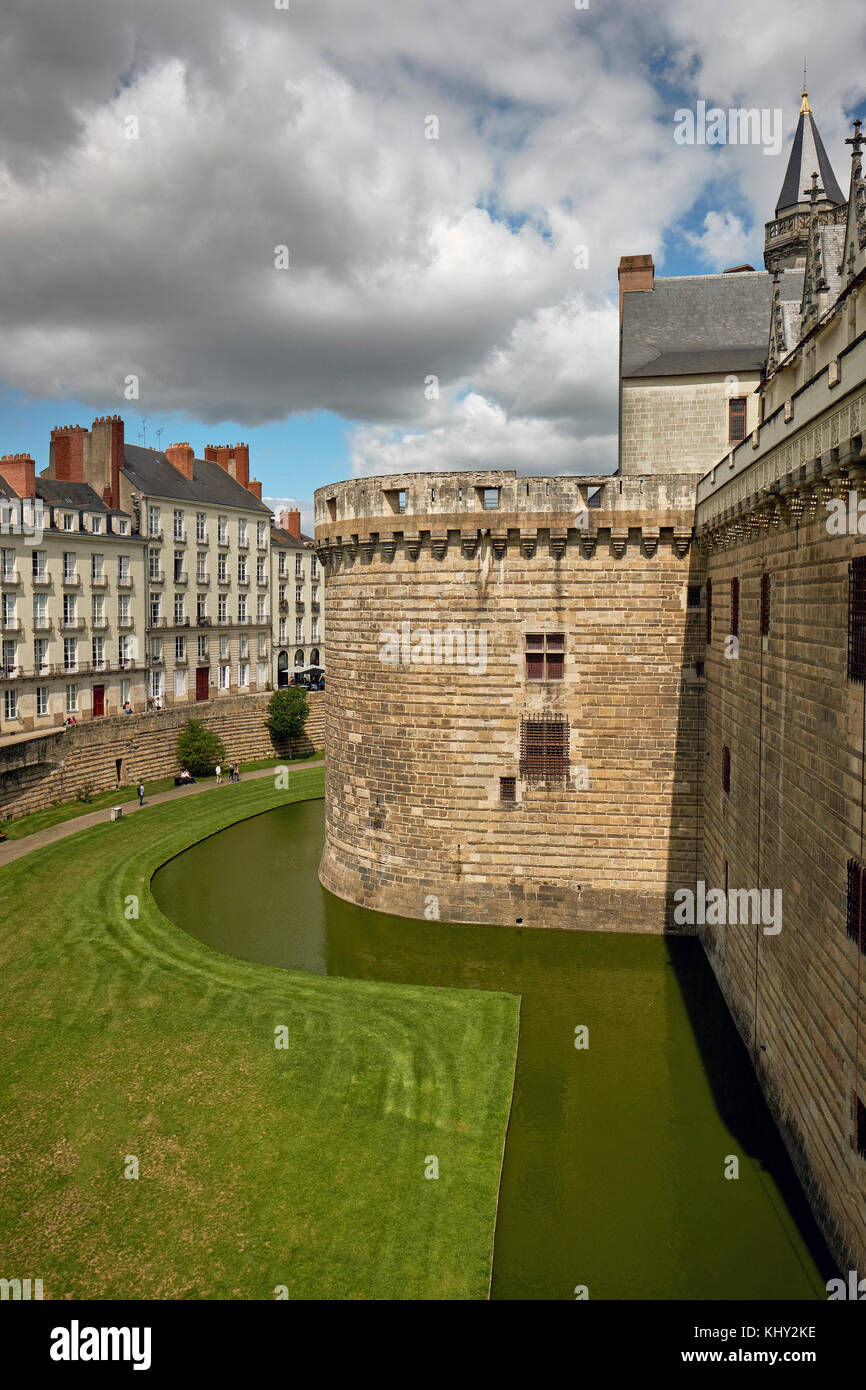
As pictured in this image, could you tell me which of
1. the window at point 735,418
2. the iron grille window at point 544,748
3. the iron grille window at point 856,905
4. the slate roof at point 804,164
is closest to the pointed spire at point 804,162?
the slate roof at point 804,164

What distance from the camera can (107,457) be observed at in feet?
163

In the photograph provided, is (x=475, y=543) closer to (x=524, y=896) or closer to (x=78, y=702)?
(x=524, y=896)

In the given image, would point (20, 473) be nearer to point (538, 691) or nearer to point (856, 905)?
point (538, 691)

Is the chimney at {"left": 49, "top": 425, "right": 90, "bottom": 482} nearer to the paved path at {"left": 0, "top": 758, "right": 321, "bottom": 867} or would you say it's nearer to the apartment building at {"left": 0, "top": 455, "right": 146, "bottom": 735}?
the apartment building at {"left": 0, "top": 455, "right": 146, "bottom": 735}

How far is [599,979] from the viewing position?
19750 millimetres

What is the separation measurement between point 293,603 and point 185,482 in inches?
522

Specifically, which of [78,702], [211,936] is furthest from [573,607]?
[78,702]

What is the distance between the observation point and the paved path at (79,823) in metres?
30.5

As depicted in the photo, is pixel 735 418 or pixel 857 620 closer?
pixel 857 620

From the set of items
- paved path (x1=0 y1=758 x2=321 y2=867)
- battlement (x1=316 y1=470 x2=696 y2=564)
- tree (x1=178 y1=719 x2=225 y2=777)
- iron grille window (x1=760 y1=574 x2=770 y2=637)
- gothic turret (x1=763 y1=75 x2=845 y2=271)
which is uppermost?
gothic turret (x1=763 y1=75 x2=845 y2=271)

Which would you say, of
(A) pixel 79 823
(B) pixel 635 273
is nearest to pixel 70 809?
(A) pixel 79 823

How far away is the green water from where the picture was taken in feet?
36.9

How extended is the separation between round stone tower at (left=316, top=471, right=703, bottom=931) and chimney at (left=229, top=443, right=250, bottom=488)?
41.9m

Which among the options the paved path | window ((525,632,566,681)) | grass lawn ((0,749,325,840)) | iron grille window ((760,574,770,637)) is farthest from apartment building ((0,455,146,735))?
iron grille window ((760,574,770,637))
